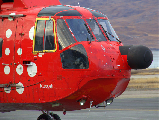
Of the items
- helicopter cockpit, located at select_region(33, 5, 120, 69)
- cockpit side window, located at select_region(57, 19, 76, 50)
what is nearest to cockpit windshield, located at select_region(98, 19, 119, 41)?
helicopter cockpit, located at select_region(33, 5, 120, 69)

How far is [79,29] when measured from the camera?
12.0 metres

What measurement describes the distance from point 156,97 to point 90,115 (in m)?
9.62

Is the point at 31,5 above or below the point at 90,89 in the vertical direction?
above

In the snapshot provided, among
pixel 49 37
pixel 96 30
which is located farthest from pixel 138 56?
pixel 49 37

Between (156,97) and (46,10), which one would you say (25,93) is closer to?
(46,10)

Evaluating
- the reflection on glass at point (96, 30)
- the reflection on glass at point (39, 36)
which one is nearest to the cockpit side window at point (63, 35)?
the reflection on glass at point (39, 36)

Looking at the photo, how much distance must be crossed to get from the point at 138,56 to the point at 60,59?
7.07 feet

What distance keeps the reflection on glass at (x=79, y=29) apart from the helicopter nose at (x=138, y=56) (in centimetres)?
119

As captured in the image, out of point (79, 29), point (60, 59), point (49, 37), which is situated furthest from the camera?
point (79, 29)

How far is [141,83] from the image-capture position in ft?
116

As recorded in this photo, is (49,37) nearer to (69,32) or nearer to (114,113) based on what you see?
(69,32)

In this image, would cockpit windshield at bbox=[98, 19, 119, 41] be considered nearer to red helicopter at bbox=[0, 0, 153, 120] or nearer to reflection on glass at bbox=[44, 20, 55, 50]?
red helicopter at bbox=[0, 0, 153, 120]

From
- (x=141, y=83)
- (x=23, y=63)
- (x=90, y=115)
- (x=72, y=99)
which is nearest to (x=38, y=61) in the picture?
(x=23, y=63)

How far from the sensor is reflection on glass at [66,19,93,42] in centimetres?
1182
